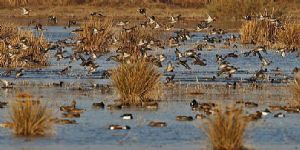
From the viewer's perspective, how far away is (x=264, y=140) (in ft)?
62.7

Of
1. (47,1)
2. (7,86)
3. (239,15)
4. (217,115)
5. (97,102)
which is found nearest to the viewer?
(217,115)

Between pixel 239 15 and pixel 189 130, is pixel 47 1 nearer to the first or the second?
pixel 239 15

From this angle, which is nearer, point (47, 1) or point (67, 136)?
point (67, 136)

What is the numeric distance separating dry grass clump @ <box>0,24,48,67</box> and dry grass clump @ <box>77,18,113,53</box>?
304 centimetres

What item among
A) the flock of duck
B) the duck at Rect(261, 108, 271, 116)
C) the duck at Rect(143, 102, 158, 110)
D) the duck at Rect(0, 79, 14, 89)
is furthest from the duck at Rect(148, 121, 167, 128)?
the duck at Rect(0, 79, 14, 89)

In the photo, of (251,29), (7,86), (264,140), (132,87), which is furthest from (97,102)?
(251,29)

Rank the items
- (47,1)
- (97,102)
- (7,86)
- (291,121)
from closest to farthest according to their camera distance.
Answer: (291,121)
(97,102)
(7,86)
(47,1)

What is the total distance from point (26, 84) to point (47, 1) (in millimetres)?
38902

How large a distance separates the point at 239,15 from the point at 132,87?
3981 cm

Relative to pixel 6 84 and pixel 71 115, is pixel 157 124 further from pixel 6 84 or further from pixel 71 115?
pixel 6 84

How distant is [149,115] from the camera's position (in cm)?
2236

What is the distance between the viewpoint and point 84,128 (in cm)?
2028

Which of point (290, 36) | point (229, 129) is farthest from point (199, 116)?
point (290, 36)

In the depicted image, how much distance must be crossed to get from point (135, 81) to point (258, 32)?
75.4 ft
